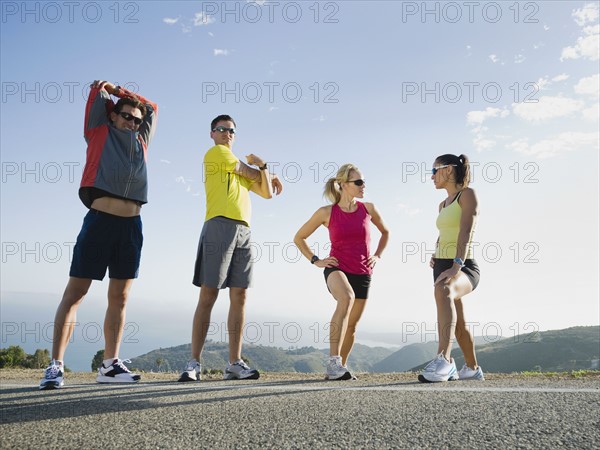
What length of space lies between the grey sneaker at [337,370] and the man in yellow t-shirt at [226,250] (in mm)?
858

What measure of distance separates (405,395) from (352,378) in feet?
6.31

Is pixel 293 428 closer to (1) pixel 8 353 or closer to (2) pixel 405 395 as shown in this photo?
(2) pixel 405 395

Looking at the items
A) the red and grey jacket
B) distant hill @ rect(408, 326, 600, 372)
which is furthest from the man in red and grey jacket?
distant hill @ rect(408, 326, 600, 372)

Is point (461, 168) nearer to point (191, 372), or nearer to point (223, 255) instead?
point (223, 255)

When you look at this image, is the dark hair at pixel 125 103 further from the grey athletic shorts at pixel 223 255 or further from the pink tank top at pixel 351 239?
the pink tank top at pixel 351 239

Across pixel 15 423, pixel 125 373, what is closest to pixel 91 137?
pixel 125 373

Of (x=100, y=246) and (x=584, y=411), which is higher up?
(x=100, y=246)

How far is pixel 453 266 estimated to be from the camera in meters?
5.32

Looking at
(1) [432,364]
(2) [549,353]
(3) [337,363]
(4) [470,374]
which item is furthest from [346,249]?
(2) [549,353]

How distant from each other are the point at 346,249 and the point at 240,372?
192 cm

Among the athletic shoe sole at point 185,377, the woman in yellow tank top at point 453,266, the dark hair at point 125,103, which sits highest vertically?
the dark hair at point 125,103

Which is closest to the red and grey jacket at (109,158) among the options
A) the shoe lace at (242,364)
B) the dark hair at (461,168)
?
the shoe lace at (242,364)

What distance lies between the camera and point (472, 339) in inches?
226

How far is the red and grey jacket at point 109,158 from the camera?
4.97 m
